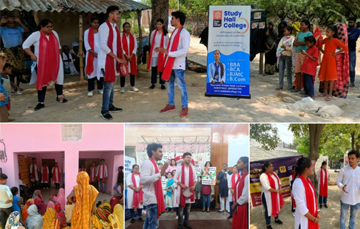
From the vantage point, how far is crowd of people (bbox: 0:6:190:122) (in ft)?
17.4

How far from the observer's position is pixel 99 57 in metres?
5.46

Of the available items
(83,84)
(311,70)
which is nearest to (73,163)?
(83,84)

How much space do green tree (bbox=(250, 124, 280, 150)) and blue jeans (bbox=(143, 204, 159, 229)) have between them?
7.55ft

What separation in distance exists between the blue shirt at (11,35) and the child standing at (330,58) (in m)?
5.84

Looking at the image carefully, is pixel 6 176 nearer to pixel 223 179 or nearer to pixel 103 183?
pixel 103 183

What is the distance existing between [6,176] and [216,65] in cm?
390

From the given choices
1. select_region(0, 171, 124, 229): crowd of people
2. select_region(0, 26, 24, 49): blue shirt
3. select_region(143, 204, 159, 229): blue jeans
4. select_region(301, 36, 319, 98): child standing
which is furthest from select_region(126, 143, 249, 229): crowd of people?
select_region(0, 26, 24, 49): blue shirt

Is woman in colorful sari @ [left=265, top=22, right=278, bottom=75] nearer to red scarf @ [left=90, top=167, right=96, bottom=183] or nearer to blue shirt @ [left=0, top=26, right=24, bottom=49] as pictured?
red scarf @ [left=90, top=167, right=96, bottom=183]

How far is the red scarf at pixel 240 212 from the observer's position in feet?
15.3

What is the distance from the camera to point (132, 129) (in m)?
4.61

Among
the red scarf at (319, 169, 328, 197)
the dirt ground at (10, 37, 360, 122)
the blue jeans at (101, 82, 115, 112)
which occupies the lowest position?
the red scarf at (319, 169, 328, 197)

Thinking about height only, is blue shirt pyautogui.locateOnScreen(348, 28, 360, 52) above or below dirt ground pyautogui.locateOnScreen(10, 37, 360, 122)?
above

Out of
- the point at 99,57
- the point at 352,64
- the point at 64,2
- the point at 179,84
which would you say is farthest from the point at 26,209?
the point at 352,64

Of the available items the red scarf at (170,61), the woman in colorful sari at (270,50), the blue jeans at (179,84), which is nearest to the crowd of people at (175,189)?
the blue jeans at (179,84)
